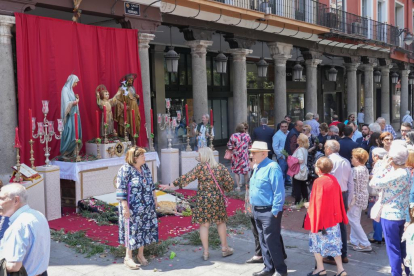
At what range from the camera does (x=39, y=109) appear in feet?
28.2

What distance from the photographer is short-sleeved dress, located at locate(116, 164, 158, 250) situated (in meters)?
5.54

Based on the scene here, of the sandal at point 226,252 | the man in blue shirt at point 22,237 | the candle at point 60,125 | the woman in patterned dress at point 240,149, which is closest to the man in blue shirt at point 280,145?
the woman in patterned dress at point 240,149

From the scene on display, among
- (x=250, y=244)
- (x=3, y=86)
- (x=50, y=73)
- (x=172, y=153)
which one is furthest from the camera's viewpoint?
(x=172, y=153)

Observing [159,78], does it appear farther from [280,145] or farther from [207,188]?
[207,188]

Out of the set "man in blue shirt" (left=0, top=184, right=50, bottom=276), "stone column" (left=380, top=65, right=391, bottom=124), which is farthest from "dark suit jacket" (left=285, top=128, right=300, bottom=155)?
"stone column" (left=380, top=65, right=391, bottom=124)

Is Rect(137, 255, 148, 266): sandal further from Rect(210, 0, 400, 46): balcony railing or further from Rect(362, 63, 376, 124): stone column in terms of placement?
Rect(362, 63, 376, 124): stone column

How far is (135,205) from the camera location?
562cm

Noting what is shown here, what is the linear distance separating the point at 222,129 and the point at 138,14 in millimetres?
9319

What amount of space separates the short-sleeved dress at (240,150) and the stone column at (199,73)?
2.73 m

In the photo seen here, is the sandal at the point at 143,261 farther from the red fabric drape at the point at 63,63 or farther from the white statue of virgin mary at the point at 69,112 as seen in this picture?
the red fabric drape at the point at 63,63

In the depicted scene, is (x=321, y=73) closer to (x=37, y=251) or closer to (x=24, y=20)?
(x=24, y=20)

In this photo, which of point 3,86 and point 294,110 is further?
point 294,110

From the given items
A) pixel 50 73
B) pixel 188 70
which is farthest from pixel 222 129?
pixel 50 73

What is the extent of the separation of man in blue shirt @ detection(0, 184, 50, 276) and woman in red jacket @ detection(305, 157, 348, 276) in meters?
2.97
